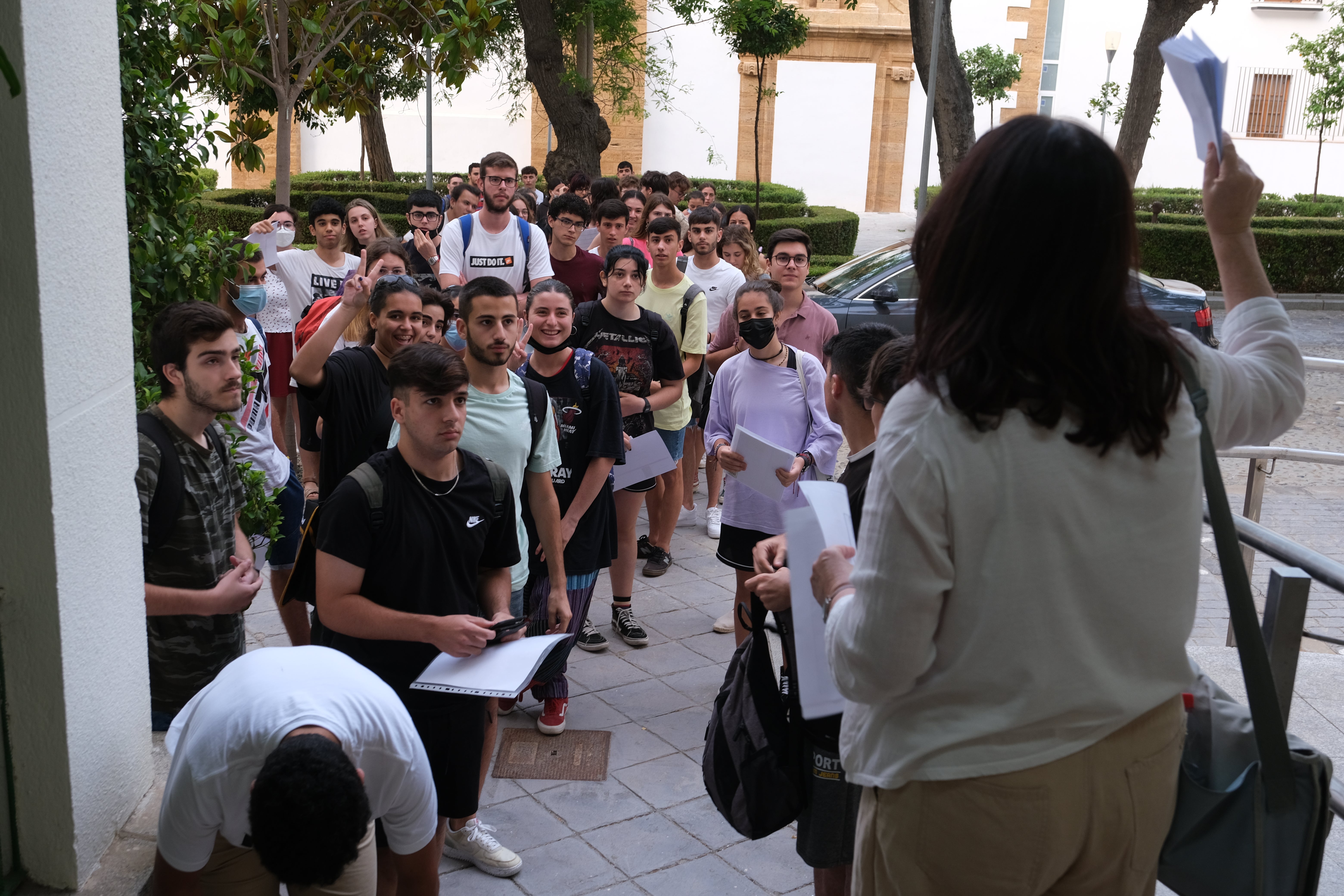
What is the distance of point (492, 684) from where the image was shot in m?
2.97

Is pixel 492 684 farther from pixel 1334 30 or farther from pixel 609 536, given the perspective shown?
pixel 1334 30

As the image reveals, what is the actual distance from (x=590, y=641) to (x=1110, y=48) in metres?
27.1

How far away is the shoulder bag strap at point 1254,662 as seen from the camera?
1.83 metres

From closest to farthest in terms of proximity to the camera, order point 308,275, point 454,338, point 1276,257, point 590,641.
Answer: point 454,338, point 590,641, point 308,275, point 1276,257

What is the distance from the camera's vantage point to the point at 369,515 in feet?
10.2

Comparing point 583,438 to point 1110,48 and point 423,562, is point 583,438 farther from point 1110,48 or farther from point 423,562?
point 1110,48

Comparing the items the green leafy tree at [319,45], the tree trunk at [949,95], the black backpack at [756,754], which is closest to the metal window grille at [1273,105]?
the tree trunk at [949,95]

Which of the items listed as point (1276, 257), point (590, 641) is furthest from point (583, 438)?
point (1276, 257)

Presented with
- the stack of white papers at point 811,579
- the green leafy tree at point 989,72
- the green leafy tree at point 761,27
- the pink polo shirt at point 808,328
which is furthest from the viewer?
the green leafy tree at point 989,72

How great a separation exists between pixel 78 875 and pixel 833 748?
183 cm

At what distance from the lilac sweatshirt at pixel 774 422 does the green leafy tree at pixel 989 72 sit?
26647 millimetres

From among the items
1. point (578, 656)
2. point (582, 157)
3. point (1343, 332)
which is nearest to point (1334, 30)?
point (1343, 332)

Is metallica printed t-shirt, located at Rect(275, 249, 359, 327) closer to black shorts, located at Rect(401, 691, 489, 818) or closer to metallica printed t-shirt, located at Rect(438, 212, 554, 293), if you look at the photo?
metallica printed t-shirt, located at Rect(438, 212, 554, 293)

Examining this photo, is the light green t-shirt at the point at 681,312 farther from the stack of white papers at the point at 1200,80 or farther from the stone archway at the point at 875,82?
the stone archway at the point at 875,82
